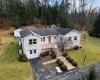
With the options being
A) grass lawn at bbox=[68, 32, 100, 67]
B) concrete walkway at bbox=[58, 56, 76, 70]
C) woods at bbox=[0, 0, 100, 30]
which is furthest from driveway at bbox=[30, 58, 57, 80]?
woods at bbox=[0, 0, 100, 30]

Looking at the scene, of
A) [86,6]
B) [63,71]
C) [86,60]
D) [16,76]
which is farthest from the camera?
[86,6]

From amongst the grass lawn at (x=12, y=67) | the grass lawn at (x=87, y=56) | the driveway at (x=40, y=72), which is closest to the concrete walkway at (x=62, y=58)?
the grass lawn at (x=87, y=56)

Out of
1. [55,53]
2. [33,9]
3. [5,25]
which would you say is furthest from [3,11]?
[55,53]

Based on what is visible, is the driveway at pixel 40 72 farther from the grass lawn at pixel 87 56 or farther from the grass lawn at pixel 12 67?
the grass lawn at pixel 87 56

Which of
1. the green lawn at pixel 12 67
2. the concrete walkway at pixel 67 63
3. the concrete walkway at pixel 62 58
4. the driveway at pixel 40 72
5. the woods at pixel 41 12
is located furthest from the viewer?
the woods at pixel 41 12

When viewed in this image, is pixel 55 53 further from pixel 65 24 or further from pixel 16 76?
pixel 65 24

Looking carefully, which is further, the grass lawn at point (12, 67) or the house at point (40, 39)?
the house at point (40, 39)
